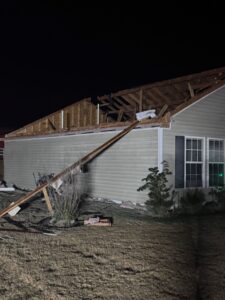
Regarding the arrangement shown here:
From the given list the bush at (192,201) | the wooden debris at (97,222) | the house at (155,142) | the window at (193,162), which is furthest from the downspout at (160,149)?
the wooden debris at (97,222)

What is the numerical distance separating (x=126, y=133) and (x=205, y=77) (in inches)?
135

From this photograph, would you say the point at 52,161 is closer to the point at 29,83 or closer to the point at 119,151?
the point at 119,151

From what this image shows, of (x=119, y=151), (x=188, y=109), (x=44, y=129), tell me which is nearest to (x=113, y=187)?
(x=119, y=151)

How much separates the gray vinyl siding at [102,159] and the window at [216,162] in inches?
79.6

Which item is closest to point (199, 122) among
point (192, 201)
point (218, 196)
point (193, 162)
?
point (193, 162)

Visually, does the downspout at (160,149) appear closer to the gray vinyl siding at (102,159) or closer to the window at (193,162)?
the gray vinyl siding at (102,159)

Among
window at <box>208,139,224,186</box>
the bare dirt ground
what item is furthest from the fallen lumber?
window at <box>208,139,224,186</box>

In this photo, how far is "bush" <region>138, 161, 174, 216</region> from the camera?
1038 centimetres

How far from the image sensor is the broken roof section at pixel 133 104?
12.6m

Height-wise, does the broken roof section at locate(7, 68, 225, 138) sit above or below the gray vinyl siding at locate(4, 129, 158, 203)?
above

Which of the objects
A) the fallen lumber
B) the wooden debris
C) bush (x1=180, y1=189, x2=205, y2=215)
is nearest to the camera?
the wooden debris

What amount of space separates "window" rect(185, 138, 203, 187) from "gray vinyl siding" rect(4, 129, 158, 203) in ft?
3.42

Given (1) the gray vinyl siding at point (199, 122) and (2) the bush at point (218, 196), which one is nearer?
(1) the gray vinyl siding at point (199, 122)

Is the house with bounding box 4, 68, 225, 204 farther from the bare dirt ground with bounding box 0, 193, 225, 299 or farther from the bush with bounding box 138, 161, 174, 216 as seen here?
the bare dirt ground with bounding box 0, 193, 225, 299
